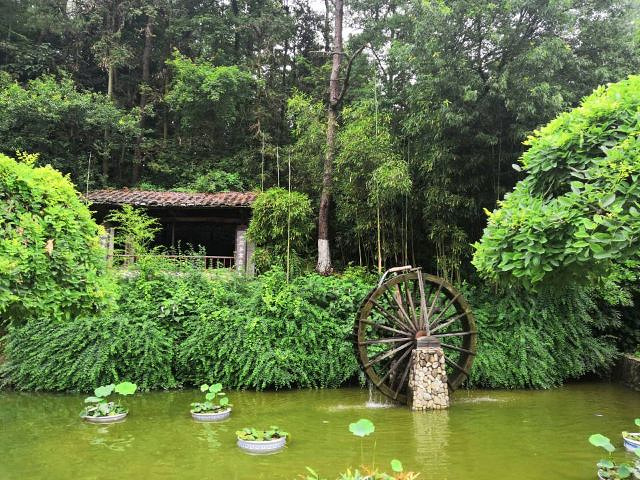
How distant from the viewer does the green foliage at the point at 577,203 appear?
9.79 feet

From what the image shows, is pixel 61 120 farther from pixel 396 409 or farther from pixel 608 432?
pixel 608 432

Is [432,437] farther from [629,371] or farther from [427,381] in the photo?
[629,371]

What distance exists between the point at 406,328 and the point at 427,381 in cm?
89

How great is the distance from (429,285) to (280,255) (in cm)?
345

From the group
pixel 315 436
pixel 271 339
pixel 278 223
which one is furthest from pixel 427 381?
pixel 278 223

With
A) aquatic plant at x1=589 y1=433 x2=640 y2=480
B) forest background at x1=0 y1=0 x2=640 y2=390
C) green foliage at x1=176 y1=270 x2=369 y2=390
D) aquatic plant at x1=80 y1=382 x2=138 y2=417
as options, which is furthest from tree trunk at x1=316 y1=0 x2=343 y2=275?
aquatic plant at x1=589 y1=433 x2=640 y2=480

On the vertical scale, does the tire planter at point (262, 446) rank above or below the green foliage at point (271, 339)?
below

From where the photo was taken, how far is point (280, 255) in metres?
10.2

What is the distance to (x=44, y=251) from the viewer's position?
355 centimetres

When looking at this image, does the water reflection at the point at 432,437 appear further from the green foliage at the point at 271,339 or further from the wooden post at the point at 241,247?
the wooden post at the point at 241,247

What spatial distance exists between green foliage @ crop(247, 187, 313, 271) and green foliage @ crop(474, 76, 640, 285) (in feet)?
21.4

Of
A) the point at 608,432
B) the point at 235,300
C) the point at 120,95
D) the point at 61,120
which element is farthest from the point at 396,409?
the point at 120,95

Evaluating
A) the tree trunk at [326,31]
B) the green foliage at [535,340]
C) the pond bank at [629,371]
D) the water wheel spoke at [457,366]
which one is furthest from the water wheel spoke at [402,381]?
the tree trunk at [326,31]

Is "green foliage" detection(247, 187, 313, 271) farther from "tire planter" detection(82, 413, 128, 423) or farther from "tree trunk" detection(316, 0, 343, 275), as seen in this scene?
"tire planter" detection(82, 413, 128, 423)
